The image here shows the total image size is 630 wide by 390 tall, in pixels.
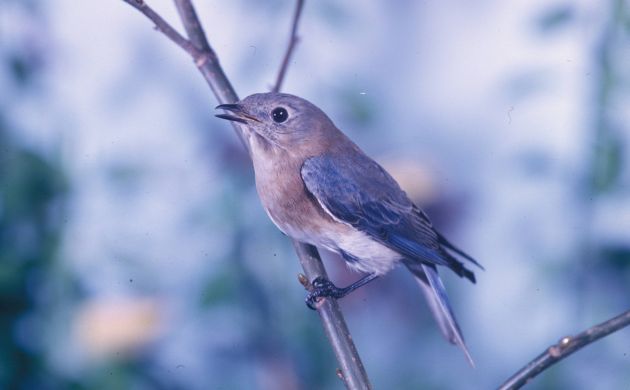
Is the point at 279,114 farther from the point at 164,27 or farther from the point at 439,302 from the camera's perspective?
the point at 439,302

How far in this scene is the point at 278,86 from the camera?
5.61ft

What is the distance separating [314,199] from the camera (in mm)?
1812

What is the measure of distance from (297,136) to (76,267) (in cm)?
86

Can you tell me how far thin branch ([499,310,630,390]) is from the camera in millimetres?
1107

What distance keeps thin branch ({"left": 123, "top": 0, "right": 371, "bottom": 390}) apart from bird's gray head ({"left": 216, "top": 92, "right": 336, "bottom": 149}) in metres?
0.07

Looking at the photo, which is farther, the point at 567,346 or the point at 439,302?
the point at 439,302

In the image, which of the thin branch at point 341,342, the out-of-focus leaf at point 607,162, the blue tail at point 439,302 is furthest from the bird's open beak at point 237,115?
the out-of-focus leaf at point 607,162

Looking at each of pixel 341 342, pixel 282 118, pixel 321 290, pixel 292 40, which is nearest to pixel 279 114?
pixel 282 118

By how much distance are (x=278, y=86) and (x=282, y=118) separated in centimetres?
14

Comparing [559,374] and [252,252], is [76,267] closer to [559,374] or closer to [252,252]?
[252,252]

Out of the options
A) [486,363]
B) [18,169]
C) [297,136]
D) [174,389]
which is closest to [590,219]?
[486,363]

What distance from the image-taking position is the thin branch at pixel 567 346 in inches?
43.6

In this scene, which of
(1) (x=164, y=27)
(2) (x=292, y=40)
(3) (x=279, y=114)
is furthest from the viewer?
(3) (x=279, y=114)

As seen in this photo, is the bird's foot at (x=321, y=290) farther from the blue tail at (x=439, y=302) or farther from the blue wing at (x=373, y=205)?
the blue tail at (x=439, y=302)
